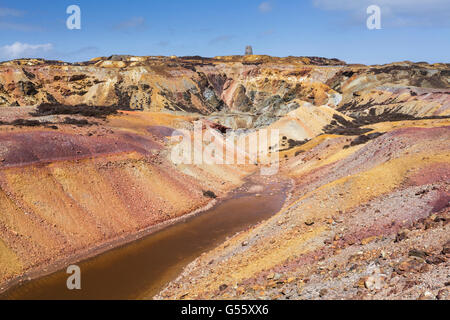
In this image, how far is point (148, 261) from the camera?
2034cm

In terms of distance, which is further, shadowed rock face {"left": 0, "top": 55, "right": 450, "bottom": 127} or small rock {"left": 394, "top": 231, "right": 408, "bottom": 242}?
shadowed rock face {"left": 0, "top": 55, "right": 450, "bottom": 127}

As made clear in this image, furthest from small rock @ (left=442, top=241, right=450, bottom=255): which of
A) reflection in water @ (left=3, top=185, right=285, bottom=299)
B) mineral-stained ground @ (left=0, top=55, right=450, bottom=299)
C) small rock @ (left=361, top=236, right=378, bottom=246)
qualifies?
reflection in water @ (left=3, top=185, right=285, bottom=299)

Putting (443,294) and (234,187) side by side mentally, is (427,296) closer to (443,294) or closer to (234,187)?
(443,294)

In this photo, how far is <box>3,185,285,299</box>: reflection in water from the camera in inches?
659

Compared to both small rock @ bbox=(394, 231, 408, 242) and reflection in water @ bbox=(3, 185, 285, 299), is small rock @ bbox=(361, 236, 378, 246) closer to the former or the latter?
small rock @ bbox=(394, 231, 408, 242)

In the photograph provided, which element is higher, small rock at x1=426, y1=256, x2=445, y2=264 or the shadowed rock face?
the shadowed rock face

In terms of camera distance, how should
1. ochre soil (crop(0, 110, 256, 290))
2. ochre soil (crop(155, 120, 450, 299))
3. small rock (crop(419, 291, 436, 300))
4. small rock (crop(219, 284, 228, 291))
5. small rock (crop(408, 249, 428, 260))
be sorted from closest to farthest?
small rock (crop(419, 291, 436, 300)) < ochre soil (crop(155, 120, 450, 299)) < small rock (crop(408, 249, 428, 260)) < small rock (crop(219, 284, 228, 291)) < ochre soil (crop(0, 110, 256, 290))

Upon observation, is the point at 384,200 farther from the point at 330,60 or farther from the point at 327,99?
the point at 330,60

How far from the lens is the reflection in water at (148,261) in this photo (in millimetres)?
16750

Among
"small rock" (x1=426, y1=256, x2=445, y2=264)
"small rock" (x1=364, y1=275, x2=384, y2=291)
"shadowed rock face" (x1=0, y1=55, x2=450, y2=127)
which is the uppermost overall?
"shadowed rock face" (x1=0, y1=55, x2=450, y2=127)

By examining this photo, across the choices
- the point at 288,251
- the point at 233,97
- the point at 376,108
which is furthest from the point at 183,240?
the point at 233,97

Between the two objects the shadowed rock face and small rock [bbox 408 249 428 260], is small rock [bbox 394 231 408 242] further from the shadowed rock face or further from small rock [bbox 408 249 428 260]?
the shadowed rock face

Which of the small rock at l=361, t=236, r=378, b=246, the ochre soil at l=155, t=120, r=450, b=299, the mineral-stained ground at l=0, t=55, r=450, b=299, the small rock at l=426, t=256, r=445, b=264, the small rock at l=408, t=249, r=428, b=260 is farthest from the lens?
the small rock at l=361, t=236, r=378, b=246

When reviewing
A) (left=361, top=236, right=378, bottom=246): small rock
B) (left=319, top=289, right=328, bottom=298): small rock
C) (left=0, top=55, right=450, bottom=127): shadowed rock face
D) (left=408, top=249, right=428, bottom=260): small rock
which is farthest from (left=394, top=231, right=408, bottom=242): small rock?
(left=0, top=55, right=450, bottom=127): shadowed rock face
